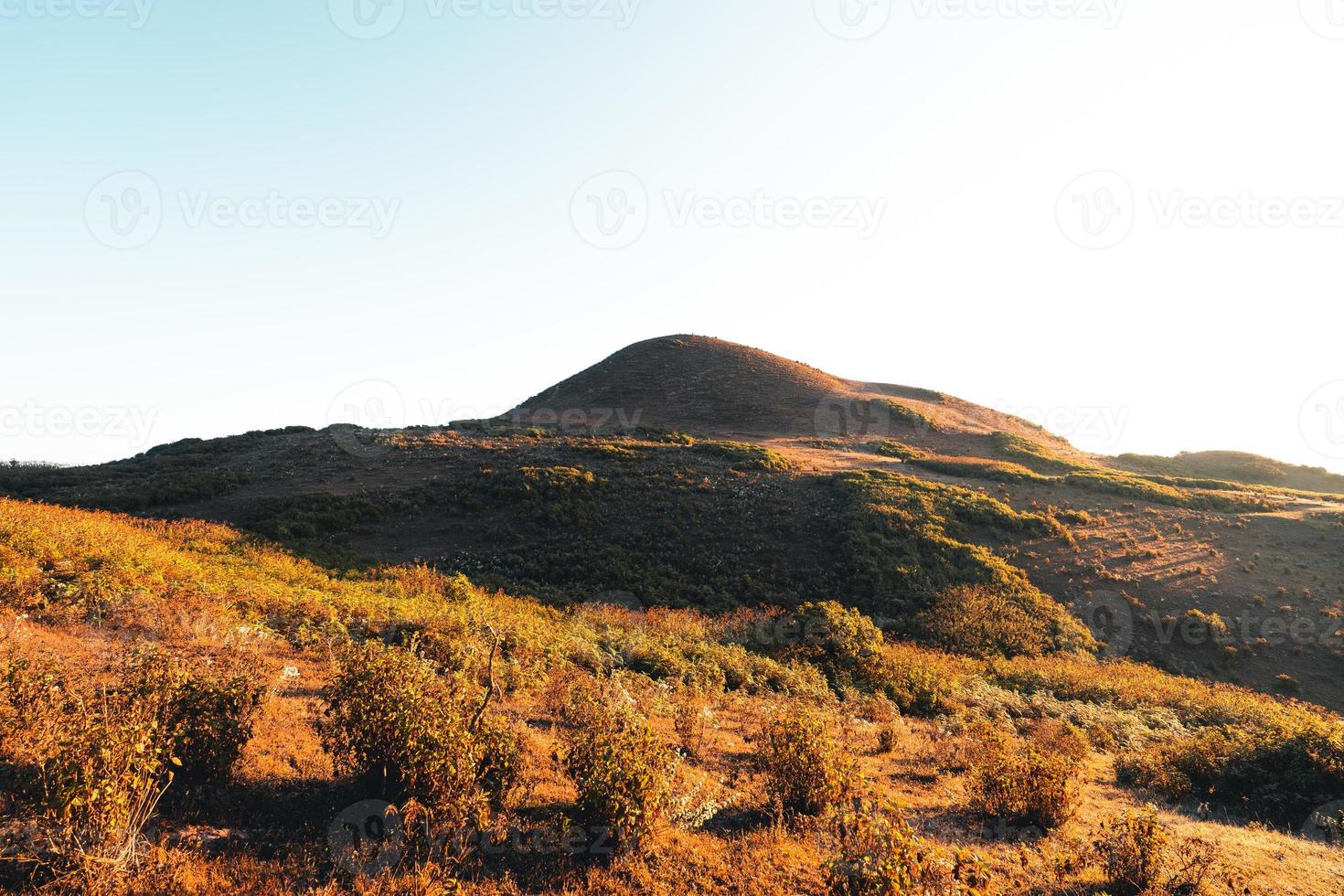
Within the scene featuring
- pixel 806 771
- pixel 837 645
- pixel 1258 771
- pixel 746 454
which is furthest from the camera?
pixel 746 454

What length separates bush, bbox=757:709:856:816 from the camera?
7039 millimetres

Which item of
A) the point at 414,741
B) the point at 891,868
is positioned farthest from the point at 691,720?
the point at 891,868

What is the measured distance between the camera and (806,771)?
714 centimetres

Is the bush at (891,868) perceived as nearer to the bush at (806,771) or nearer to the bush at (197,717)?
the bush at (806,771)

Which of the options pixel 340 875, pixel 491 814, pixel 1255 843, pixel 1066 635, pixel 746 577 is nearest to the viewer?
pixel 340 875

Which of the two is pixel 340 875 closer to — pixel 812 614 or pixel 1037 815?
pixel 1037 815

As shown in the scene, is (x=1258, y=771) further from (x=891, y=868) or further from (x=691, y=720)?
(x=891, y=868)

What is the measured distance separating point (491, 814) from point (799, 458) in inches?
1446

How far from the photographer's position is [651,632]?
15438 mm

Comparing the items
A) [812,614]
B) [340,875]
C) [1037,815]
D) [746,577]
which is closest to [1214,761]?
[1037,815]
